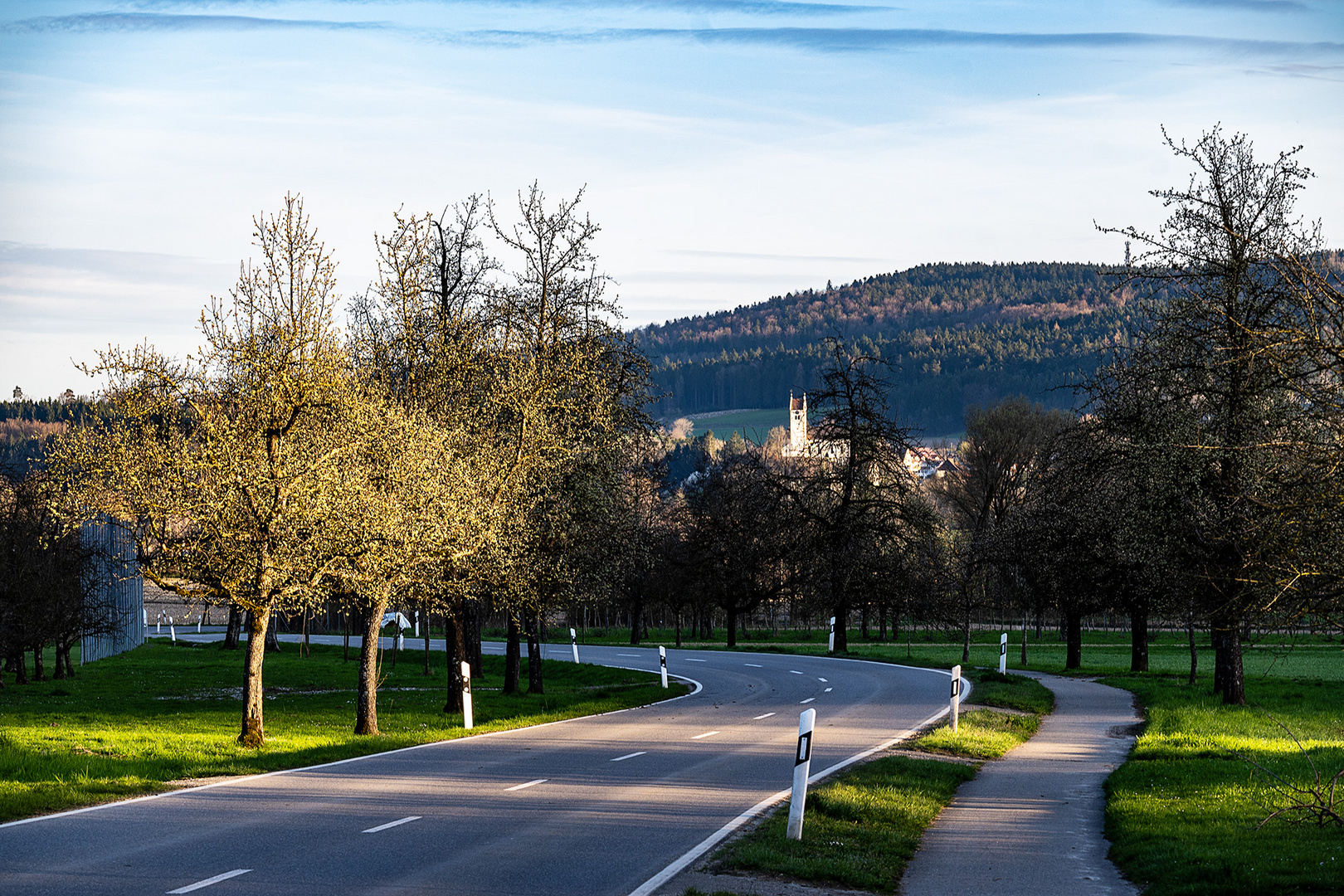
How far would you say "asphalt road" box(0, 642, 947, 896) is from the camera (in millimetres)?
9109

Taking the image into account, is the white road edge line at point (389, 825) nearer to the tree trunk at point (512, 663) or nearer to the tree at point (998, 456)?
the tree trunk at point (512, 663)

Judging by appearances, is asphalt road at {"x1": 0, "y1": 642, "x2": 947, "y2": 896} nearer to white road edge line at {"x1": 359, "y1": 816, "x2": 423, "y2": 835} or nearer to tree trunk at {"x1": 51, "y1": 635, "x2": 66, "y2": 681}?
white road edge line at {"x1": 359, "y1": 816, "x2": 423, "y2": 835}

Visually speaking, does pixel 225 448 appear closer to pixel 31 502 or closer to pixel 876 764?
pixel 876 764

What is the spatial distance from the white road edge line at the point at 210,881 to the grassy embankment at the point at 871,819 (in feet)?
11.9

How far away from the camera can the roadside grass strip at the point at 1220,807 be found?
9.23m

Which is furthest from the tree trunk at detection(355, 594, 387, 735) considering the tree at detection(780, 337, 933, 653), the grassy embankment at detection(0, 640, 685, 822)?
the tree at detection(780, 337, 933, 653)

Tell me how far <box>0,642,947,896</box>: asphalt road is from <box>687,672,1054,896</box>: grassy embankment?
738 mm

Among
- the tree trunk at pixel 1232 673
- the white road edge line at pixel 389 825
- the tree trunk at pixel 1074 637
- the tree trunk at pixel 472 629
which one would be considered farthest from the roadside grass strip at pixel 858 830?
the tree trunk at pixel 1074 637

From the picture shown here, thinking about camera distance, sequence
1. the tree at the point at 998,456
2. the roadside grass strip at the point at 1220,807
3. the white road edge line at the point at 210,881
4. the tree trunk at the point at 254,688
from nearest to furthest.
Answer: the white road edge line at the point at 210,881 → the roadside grass strip at the point at 1220,807 → the tree trunk at the point at 254,688 → the tree at the point at 998,456

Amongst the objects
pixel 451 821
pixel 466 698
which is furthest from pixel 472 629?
pixel 451 821

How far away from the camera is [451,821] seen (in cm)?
1187

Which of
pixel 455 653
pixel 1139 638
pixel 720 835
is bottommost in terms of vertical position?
pixel 1139 638

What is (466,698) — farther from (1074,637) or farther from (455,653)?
(1074,637)

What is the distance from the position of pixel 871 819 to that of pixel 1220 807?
3854 millimetres
